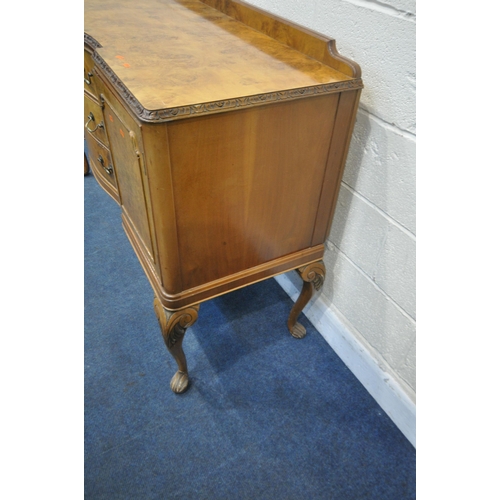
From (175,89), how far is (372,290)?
2.55 ft

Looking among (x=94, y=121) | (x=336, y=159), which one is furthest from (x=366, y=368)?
(x=94, y=121)

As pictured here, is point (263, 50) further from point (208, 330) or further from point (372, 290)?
point (208, 330)

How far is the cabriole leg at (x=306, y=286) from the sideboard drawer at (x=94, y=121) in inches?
27.2

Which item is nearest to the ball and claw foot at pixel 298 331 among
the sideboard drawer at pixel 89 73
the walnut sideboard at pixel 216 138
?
the walnut sideboard at pixel 216 138

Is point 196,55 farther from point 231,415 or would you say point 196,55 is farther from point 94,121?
point 231,415

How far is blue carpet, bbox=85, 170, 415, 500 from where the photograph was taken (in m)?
1.11

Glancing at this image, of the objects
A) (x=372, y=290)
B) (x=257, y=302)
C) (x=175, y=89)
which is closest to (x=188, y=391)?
(x=257, y=302)

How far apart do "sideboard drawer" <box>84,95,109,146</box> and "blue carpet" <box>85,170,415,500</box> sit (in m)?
0.66

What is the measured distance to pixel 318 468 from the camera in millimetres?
1137

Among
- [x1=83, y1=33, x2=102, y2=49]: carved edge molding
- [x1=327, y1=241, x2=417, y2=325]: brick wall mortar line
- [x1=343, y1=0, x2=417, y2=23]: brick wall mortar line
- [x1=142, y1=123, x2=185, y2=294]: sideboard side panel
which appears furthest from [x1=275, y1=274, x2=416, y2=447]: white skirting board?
[x1=83, y1=33, x2=102, y2=49]: carved edge molding

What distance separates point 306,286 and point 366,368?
0.33m

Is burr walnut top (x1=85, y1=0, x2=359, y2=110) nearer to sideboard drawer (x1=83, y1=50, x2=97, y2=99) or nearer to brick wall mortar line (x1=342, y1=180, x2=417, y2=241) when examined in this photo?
sideboard drawer (x1=83, y1=50, x2=97, y2=99)

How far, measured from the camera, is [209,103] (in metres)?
0.72

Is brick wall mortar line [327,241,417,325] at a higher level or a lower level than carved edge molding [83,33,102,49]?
lower
